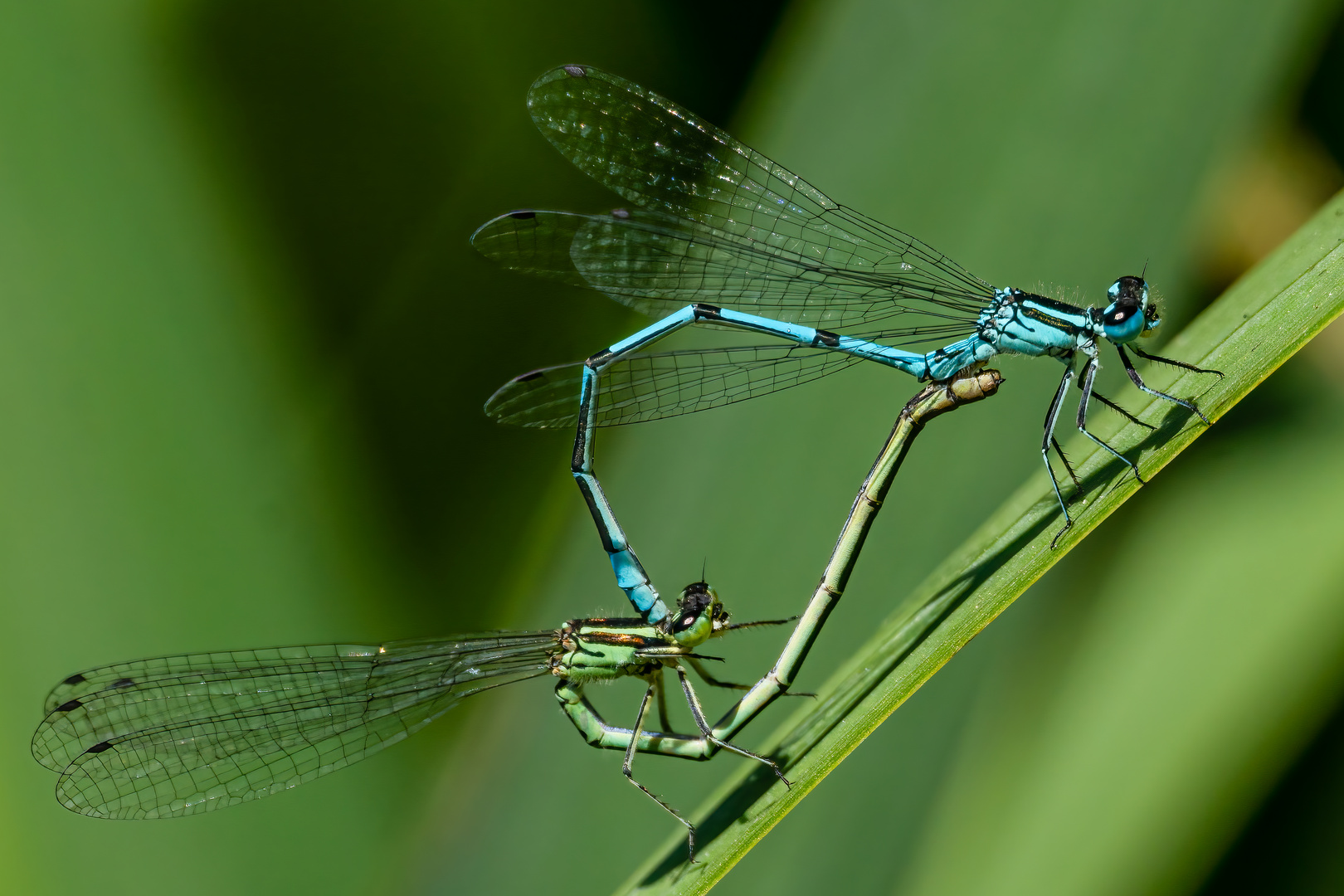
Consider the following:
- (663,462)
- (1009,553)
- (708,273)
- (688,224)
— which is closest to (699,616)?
(663,462)

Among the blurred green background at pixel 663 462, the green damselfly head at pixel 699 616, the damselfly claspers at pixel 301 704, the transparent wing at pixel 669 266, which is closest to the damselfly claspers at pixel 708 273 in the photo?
the transparent wing at pixel 669 266

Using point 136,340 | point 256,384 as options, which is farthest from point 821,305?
point 136,340

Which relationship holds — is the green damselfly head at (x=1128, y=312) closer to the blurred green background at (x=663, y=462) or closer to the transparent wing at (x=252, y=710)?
the blurred green background at (x=663, y=462)

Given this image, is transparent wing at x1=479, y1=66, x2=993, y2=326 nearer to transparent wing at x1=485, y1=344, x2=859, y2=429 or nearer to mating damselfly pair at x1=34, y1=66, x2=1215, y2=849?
mating damselfly pair at x1=34, y1=66, x2=1215, y2=849

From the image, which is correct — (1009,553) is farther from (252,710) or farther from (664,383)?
(252,710)

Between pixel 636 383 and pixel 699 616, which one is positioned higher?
pixel 636 383

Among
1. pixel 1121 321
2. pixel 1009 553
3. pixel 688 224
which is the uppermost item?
pixel 688 224

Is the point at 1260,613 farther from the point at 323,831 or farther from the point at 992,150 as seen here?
the point at 323,831

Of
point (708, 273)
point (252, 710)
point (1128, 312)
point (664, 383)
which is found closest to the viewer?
point (1128, 312)
